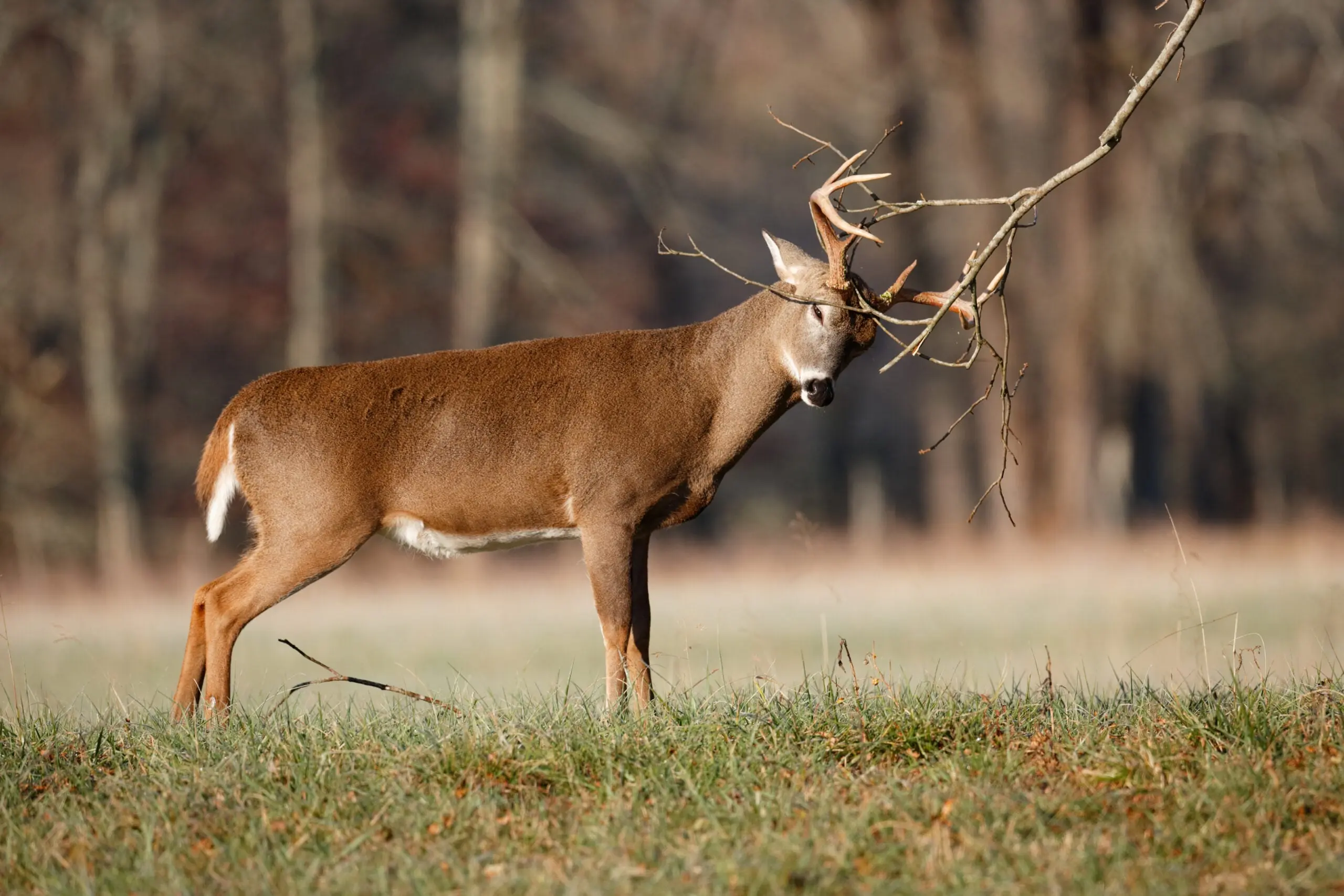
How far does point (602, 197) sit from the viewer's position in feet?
89.9

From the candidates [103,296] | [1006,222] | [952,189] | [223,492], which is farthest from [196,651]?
[952,189]

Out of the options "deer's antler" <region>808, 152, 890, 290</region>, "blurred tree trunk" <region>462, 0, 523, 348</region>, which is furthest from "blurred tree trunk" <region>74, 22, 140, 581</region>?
"deer's antler" <region>808, 152, 890, 290</region>

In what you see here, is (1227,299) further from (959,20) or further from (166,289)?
(166,289)

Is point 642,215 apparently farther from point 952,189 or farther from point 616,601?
point 616,601

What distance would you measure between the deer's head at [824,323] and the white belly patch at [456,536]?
3.90 feet

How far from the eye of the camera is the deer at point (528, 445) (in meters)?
6.52

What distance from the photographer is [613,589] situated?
6457 mm

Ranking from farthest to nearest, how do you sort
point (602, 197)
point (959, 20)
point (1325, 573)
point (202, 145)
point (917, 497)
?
point (917, 497)
point (602, 197)
point (202, 145)
point (959, 20)
point (1325, 573)

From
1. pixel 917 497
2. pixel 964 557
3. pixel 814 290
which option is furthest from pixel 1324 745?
pixel 917 497

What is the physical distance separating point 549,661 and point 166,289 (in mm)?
16050

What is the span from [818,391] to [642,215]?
73.6 ft

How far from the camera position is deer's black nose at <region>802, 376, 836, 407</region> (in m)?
6.57

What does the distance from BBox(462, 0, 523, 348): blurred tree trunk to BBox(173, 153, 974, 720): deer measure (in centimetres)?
1480

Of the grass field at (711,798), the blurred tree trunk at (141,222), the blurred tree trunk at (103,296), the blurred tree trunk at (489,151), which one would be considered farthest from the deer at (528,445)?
the blurred tree trunk at (141,222)
